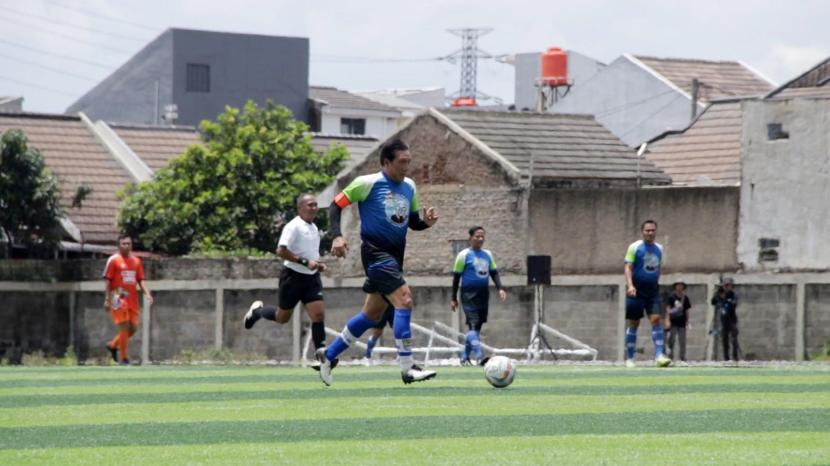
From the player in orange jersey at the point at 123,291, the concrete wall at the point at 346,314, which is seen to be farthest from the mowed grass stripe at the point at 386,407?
the concrete wall at the point at 346,314

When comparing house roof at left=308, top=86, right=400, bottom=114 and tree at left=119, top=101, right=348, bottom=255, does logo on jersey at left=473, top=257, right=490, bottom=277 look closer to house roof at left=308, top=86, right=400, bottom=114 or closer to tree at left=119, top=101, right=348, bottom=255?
tree at left=119, top=101, right=348, bottom=255

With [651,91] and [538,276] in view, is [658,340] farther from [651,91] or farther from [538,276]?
[651,91]

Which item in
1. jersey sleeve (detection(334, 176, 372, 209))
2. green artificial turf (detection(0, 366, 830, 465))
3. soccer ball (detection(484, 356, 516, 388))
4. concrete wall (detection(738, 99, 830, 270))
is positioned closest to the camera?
green artificial turf (detection(0, 366, 830, 465))

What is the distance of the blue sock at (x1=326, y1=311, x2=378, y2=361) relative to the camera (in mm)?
16141

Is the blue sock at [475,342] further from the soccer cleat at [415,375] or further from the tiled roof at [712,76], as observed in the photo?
the tiled roof at [712,76]

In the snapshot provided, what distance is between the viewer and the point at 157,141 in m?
60.2

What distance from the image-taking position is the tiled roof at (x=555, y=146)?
130 feet

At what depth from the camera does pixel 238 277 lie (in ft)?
123

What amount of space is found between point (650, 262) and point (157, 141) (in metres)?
38.2

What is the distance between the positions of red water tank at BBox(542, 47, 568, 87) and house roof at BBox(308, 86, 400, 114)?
41.1ft

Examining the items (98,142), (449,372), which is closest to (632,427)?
(449,372)

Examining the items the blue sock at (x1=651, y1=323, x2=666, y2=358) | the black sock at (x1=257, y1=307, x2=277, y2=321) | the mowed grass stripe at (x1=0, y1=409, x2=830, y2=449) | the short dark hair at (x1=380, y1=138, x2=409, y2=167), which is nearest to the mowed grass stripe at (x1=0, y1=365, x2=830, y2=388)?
the black sock at (x1=257, y1=307, x2=277, y2=321)

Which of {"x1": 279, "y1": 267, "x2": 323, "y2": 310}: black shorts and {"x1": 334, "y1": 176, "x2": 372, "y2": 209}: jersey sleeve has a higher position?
{"x1": 334, "y1": 176, "x2": 372, "y2": 209}: jersey sleeve

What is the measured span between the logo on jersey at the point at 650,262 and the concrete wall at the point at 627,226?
12.1m
